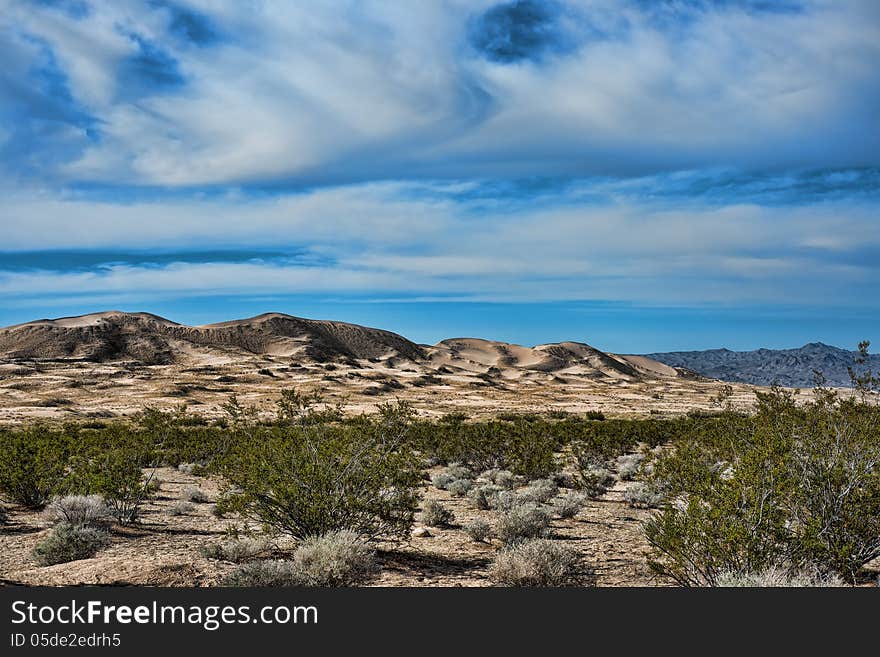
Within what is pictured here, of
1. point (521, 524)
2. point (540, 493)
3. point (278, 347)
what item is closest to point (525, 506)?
point (521, 524)

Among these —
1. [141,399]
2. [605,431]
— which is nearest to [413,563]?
[605,431]

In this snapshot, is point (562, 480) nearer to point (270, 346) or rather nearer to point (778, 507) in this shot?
point (778, 507)

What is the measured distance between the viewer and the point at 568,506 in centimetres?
1367

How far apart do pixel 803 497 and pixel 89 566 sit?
9.74 meters

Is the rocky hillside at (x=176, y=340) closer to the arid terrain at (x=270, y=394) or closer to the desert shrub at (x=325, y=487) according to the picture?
the arid terrain at (x=270, y=394)

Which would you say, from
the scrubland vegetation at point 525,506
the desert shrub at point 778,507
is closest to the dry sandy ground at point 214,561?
the scrubland vegetation at point 525,506

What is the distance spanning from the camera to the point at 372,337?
6486 inches

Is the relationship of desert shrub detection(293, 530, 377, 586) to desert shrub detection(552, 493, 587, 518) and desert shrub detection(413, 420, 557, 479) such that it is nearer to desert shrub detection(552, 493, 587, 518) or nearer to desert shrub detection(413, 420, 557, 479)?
desert shrub detection(552, 493, 587, 518)

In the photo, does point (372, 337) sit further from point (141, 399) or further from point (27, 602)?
point (27, 602)

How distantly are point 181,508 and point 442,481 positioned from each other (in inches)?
297

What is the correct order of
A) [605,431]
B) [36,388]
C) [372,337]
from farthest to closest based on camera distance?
[372,337], [36,388], [605,431]

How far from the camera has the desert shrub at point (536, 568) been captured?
8141 mm

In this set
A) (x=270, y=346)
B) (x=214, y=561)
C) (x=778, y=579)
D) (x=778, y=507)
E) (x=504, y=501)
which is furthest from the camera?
(x=270, y=346)

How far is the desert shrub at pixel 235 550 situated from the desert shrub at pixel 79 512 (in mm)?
3134
